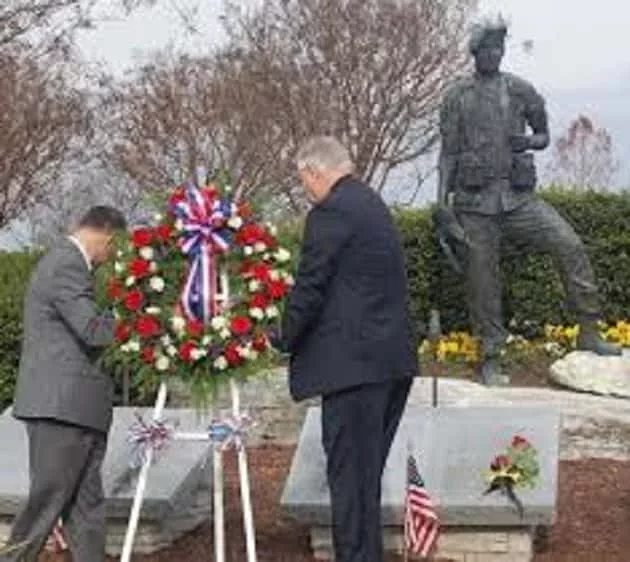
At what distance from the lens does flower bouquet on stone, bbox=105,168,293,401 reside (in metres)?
6.55

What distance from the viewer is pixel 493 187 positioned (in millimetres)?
11547

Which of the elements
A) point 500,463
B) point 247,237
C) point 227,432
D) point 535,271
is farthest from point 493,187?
point 227,432

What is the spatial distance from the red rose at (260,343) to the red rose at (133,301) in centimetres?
50

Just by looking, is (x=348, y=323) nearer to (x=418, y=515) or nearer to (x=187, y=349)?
(x=187, y=349)

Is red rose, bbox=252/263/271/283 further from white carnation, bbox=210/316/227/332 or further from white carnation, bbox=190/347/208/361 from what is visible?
white carnation, bbox=190/347/208/361

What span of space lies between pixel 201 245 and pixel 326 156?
0.67 meters

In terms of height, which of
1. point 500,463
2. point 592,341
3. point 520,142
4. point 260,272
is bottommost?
point 500,463

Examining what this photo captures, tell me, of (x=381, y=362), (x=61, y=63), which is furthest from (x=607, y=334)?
(x=61, y=63)

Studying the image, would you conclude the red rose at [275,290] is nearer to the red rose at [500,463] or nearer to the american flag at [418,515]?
the american flag at [418,515]

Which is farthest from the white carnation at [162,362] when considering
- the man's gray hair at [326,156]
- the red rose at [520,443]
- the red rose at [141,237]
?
the red rose at [520,443]

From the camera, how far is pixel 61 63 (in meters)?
25.2

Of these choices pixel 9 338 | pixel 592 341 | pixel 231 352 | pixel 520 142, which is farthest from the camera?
pixel 592 341

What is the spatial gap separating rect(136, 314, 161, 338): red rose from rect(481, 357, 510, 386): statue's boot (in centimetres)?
536

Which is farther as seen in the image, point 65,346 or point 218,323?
point 65,346
